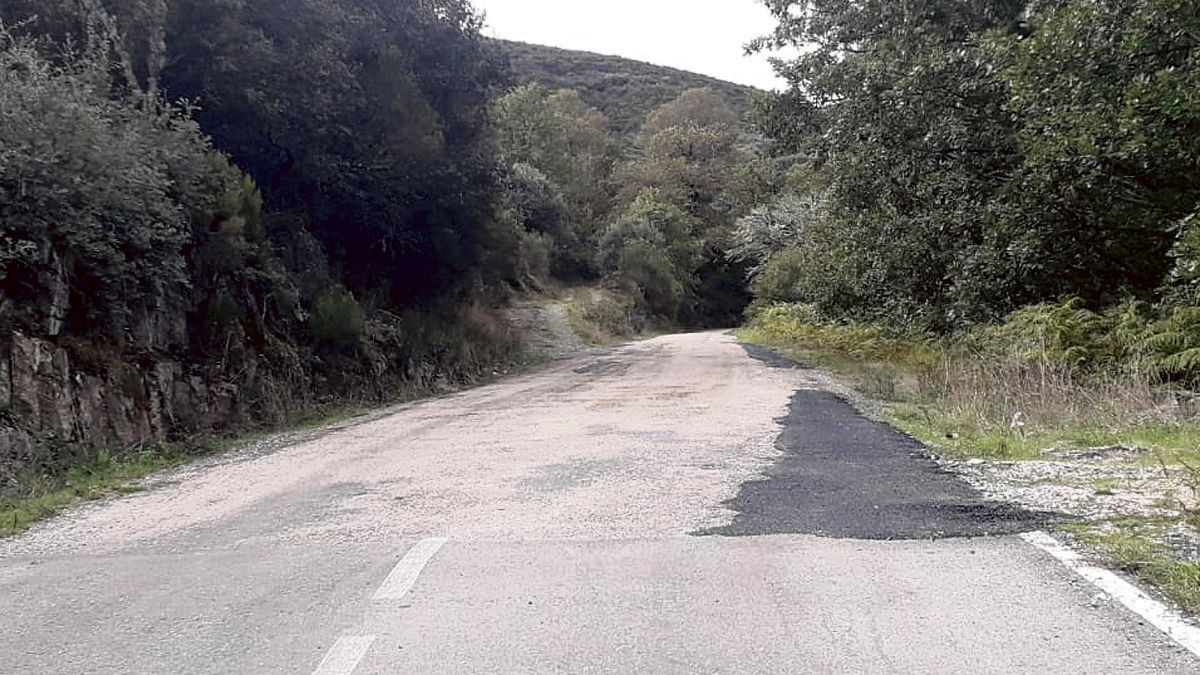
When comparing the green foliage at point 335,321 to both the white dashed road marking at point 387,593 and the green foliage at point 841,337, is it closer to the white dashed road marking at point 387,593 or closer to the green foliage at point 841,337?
the green foliage at point 841,337

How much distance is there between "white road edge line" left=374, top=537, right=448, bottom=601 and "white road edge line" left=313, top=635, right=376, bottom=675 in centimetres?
58

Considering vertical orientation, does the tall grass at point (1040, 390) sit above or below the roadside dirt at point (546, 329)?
above

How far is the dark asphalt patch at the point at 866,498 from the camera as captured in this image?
20.0 feet

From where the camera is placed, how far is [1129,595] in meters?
4.55

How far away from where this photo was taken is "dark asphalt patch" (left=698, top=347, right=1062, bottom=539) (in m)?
6.09

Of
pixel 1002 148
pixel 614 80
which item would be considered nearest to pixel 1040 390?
pixel 1002 148

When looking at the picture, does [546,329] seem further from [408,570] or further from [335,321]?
[408,570]

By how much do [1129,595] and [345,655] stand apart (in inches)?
140

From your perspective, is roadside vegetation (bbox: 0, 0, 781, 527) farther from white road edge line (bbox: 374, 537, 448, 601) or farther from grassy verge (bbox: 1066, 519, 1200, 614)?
grassy verge (bbox: 1066, 519, 1200, 614)

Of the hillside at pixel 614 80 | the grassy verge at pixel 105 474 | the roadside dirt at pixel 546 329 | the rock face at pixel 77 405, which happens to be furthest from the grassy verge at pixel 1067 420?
the hillside at pixel 614 80

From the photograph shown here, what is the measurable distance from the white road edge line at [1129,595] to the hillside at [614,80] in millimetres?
97971

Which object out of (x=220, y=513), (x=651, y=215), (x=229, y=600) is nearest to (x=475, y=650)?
(x=229, y=600)

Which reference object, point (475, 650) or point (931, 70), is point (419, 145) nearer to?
point (931, 70)

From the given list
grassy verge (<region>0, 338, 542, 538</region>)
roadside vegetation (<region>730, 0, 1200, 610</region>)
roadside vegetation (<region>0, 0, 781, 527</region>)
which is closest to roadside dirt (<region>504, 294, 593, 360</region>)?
roadside vegetation (<region>0, 0, 781, 527</region>)
